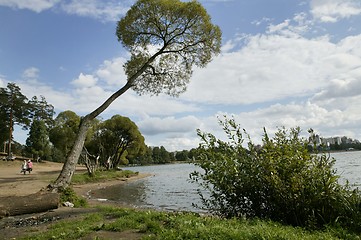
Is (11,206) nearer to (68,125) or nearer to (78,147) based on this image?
(78,147)

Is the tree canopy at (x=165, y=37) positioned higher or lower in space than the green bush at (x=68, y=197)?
higher

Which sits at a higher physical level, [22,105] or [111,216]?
[22,105]

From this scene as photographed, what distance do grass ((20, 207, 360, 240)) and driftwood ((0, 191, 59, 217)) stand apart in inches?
114

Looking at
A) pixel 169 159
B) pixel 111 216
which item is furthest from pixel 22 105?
pixel 169 159

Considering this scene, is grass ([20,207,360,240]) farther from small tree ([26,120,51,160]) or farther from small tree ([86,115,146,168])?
small tree ([26,120,51,160])

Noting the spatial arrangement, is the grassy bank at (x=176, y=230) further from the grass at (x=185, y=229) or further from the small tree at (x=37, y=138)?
the small tree at (x=37, y=138)

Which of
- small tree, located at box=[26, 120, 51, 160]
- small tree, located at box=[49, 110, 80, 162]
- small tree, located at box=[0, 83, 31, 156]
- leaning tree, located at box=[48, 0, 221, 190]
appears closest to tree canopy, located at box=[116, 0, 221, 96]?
leaning tree, located at box=[48, 0, 221, 190]

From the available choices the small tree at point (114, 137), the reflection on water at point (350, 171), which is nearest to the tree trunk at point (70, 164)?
the reflection on water at point (350, 171)

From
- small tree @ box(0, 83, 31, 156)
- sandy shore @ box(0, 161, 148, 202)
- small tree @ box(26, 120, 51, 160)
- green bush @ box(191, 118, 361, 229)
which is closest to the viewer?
green bush @ box(191, 118, 361, 229)

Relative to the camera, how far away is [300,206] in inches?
268

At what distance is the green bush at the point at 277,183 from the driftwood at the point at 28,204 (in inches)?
217

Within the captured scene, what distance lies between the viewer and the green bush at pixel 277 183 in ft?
21.8

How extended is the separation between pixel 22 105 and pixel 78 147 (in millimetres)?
50661

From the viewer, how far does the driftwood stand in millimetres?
9500
